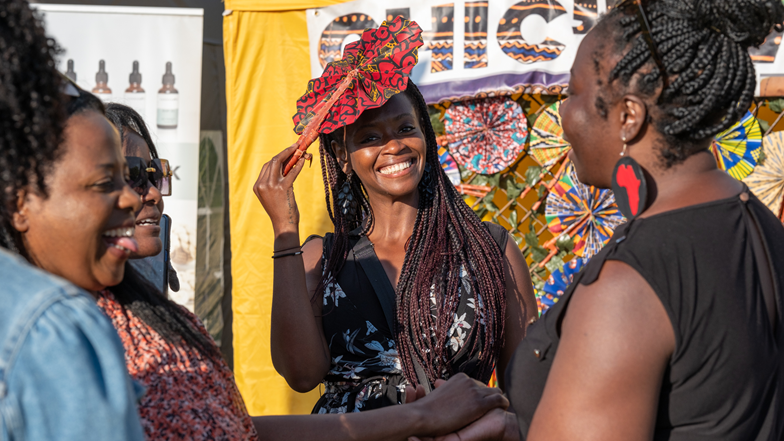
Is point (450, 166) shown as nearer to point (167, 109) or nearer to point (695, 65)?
point (167, 109)

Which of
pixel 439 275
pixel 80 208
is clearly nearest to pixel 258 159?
pixel 439 275

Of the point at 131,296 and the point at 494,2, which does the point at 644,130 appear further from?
the point at 494,2

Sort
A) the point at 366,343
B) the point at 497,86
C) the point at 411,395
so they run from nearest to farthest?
1. the point at 411,395
2. the point at 366,343
3. the point at 497,86

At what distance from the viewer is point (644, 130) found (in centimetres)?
126

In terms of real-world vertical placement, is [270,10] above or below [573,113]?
above

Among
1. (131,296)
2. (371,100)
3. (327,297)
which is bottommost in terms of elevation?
(327,297)

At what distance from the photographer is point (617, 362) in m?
1.08

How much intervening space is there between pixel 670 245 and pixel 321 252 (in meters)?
1.44

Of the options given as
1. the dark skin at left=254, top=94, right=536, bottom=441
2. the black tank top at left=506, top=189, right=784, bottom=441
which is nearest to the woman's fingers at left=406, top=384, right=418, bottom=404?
the dark skin at left=254, top=94, right=536, bottom=441

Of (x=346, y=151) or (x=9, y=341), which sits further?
(x=346, y=151)

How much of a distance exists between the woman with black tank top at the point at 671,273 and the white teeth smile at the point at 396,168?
100 cm

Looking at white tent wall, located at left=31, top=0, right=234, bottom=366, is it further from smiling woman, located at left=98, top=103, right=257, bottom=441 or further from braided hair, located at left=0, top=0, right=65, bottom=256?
braided hair, located at left=0, top=0, right=65, bottom=256

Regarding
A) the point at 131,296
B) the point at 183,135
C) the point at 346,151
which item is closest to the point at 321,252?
the point at 346,151

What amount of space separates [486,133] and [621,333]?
270cm
